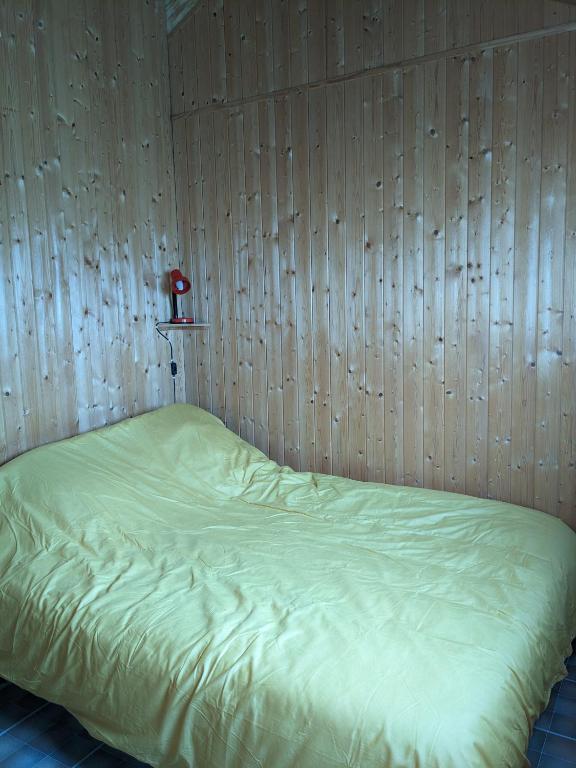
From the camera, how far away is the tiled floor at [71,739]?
1955mm

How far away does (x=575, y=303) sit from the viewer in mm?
2637

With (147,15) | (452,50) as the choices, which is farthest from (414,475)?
(147,15)

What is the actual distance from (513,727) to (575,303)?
1.75 meters

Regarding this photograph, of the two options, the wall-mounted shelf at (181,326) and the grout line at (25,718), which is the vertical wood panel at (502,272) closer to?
the wall-mounted shelf at (181,326)

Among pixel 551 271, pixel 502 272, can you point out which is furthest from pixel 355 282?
pixel 551 271

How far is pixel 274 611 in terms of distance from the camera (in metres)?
1.86

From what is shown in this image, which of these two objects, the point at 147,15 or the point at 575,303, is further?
the point at 147,15

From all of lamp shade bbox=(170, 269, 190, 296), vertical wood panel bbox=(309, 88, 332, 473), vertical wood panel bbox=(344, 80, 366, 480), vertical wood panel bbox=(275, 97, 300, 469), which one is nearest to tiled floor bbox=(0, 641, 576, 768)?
vertical wood panel bbox=(344, 80, 366, 480)

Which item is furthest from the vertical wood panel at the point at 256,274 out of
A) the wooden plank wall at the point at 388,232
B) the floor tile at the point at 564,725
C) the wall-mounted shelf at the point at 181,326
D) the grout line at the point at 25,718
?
the floor tile at the point at 564,725

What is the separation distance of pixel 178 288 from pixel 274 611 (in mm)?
2041

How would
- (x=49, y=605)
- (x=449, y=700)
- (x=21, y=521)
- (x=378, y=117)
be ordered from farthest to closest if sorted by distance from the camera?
(x=378, y=117), (x=21, y=521), (x=49, y=605), (x=449, y=700)

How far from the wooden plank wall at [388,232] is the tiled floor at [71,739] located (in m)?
0.92

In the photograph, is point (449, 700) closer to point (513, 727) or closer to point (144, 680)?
point (513, 727)

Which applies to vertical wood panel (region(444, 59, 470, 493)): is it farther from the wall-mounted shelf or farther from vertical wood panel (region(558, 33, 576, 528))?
the wall-mounted shelf
